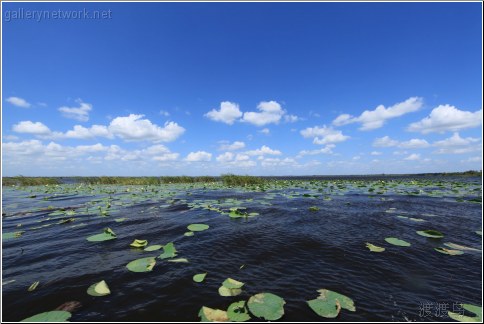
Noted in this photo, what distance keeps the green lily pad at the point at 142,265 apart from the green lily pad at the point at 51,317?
1.67 meters

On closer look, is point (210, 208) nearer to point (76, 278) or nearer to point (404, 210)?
point (76, 278)

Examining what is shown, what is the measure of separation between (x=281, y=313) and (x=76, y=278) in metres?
4.70

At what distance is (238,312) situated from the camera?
12.5 feet

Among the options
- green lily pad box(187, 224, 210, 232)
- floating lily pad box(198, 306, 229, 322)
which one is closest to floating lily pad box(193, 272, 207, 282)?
floating lily pad box(198, 306, 229, 322)

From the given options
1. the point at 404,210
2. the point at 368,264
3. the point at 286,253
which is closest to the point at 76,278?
the point at 286,253

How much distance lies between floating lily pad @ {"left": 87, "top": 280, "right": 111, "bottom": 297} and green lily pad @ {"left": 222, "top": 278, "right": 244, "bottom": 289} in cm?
238

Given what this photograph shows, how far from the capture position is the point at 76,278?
5090 millimetres

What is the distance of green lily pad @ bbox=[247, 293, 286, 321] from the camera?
12.3ft

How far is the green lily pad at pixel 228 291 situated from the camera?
171 inches

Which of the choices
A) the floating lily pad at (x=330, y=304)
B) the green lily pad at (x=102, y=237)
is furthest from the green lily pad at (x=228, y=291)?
the green lily pad at (x=102, y=237)

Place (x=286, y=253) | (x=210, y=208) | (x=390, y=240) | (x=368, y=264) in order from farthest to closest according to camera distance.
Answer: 1. (x=210, y=208)
2. (x=390, y=240)
3. (x=286, y=253)
4. (x=368, y=264)

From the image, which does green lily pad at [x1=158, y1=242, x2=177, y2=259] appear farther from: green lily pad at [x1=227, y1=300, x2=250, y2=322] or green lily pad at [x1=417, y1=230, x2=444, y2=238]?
green lily pad at [x1=417, y1=230, x2=444, y2=238]

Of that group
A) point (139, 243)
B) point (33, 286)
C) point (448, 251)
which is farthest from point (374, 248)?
point (33, 286)

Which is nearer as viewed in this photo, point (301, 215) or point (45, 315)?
point (45, 315)
